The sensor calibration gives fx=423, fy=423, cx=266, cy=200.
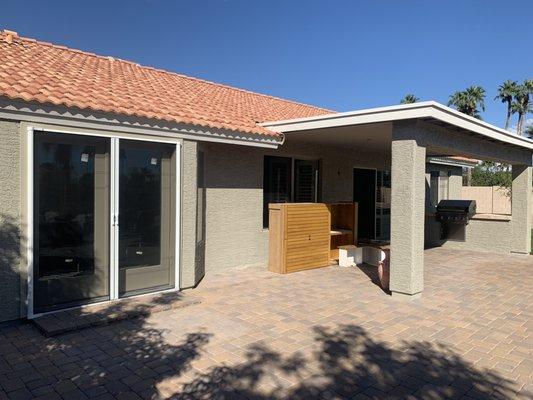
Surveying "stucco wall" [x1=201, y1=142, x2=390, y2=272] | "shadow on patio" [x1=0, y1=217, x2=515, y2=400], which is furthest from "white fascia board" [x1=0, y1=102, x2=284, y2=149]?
"shadow on patio" [x1=0, y1=217, x2=515, y2=400]

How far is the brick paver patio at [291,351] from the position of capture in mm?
4168

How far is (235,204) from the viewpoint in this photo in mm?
10000

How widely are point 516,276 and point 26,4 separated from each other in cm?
1814

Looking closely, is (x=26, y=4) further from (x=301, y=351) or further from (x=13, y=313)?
(x=301, y=351)

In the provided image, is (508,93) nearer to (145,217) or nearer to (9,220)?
(145,217)

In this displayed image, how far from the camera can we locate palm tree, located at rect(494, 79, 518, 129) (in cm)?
5272

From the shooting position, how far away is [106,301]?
6.70 metres

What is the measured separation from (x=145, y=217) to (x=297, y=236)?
4052 mm

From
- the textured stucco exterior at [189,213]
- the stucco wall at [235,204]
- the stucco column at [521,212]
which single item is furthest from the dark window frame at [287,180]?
the stucco column at [521,212]

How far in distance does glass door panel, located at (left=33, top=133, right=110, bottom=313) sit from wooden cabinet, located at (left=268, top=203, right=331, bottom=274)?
419 centimetres

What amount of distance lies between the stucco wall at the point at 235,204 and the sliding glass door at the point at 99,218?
2.04 m

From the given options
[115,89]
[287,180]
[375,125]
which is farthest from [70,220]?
[287,180]

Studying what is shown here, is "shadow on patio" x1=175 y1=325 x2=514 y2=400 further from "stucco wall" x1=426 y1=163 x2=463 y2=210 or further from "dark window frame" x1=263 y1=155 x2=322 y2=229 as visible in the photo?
"stucco wall" x1=426 y1=163 x2=463 y2=210

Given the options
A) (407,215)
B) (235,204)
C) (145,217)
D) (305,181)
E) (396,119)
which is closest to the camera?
(145,217)
